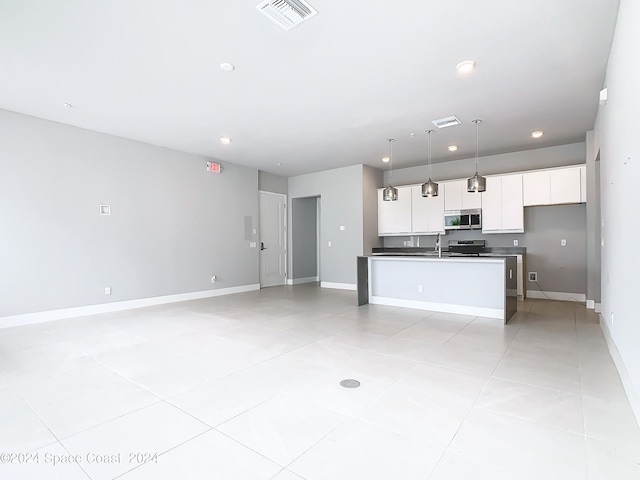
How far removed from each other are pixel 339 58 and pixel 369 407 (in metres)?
3.21

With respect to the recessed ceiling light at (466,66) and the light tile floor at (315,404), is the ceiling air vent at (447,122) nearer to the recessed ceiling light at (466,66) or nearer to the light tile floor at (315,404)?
the recessed ceiling light at (466,66)

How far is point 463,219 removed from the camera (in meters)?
7.14

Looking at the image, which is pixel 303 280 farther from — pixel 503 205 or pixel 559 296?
pixel 559 296

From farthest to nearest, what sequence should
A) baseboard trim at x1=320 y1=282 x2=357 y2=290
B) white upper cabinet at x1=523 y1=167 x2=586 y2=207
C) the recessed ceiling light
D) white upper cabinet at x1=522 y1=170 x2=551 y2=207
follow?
baseboard trim at x1=320 y1=282 x2=357 y2=290, white upper cabinet at x1=522 y1=170 x2=551 y2=207, white upper cabinet at x1=523 y1=167 x2=586 y2=207, the recessed ceiling light

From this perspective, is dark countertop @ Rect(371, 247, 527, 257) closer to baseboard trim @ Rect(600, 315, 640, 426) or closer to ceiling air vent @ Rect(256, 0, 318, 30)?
baseboard trim @ Rect(600, 315, 640, 426)

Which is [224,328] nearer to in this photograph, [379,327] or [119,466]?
[379,327]

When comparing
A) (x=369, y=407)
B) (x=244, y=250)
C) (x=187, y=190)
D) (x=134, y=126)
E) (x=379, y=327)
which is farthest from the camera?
(x=244, y=250)

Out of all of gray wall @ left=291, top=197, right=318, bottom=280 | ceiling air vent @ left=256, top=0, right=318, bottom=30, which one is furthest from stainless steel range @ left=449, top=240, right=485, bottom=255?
ceiling air vent @ left=256, top=0, right=318, bottom=30

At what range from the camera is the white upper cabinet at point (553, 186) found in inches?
236

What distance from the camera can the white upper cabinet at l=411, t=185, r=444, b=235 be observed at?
749 cm

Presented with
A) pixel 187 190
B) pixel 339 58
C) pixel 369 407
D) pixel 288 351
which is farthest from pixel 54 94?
pixel 369 407

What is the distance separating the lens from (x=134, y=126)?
17.6 ft

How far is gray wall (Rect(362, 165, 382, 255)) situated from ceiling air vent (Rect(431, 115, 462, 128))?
2.83 metres

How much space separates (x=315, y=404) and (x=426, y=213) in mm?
6061
